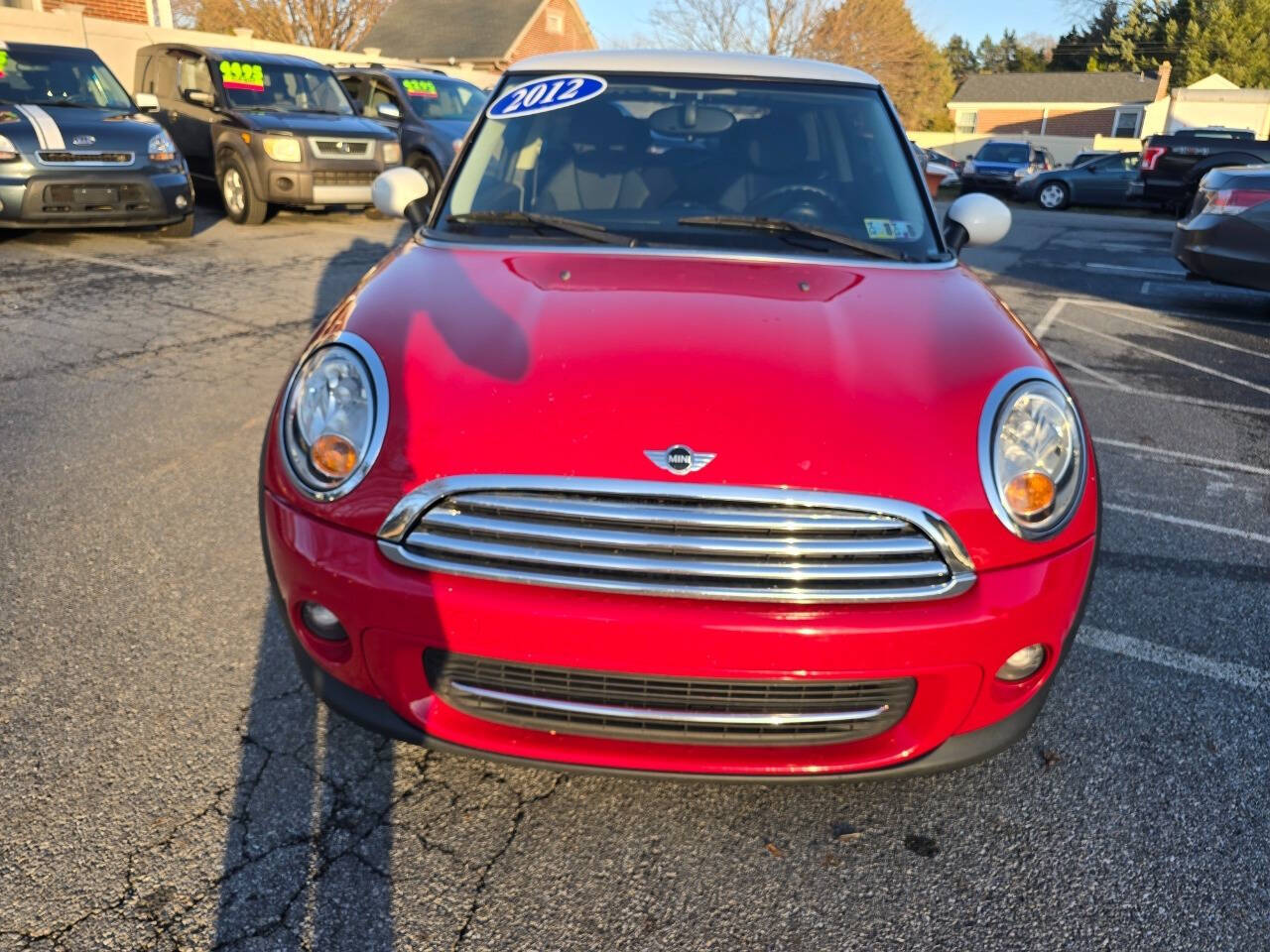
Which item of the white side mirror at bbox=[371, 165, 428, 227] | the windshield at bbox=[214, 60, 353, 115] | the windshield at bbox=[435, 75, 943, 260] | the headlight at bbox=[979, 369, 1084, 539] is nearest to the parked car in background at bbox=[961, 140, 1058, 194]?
the windshield at bbox=[214, 60, 353, 115]

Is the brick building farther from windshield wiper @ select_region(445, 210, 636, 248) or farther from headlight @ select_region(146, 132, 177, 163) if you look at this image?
windshield wiper @ select_region(445, 210, 636, 248)

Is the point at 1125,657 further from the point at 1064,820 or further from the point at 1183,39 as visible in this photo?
the point at 1183,39

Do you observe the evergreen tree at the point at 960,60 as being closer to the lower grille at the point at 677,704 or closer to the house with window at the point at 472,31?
the house with window at the point at 472,31

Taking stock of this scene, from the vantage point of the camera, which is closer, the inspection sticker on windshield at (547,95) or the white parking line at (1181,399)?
the inspection sticker on windshield at (547,95)

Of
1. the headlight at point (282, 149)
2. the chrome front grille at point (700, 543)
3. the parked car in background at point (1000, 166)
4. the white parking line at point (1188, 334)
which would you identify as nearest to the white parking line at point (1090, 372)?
the white parking line at point (1188, 334)

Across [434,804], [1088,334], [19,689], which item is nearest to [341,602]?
[434,804]

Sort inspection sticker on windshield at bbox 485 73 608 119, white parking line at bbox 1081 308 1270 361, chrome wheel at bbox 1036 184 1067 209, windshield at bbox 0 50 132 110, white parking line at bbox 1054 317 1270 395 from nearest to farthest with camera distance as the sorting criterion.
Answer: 1. inspection sticker on windshield at bbox 485 73 608 119
2. white parking line at bbox 1054 317 1270 395
3. white parking line at bbox 1081 308 1270 361
4. windshield at bbox 0 50 132 110
5. chrome wheel at bbox 1036 184 1067 209

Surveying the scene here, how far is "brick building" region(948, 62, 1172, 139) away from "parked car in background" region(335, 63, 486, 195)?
47383 mm

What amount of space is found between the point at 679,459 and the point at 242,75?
11.2 metres

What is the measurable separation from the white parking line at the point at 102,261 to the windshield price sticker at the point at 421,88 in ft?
18.4

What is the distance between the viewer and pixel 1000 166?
2539cm

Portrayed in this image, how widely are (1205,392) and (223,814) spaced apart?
6.00 m

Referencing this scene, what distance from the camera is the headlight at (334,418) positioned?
2.02 meters

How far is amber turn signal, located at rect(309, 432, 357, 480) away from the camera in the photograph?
202 centimetres
